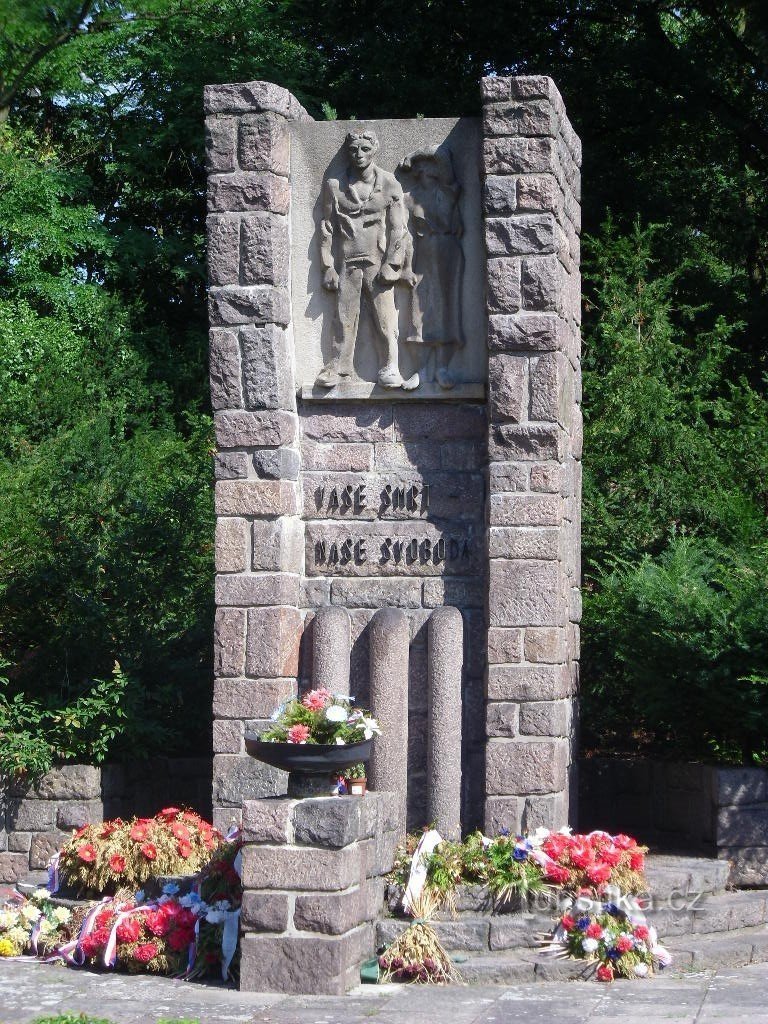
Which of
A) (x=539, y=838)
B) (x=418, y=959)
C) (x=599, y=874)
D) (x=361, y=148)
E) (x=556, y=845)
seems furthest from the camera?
(x=361, y=148)

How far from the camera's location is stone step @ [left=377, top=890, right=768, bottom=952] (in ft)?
20.7

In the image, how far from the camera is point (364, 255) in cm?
747

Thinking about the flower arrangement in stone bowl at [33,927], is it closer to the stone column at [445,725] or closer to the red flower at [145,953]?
the red flower at [145,953]

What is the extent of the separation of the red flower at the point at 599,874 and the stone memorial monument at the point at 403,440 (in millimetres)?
574

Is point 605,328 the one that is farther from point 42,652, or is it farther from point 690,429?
point 42,652

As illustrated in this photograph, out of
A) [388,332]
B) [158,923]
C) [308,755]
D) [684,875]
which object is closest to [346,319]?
[388,332]

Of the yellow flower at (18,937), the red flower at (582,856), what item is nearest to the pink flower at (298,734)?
the red flower at (582,856)

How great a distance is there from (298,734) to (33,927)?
1.72 m

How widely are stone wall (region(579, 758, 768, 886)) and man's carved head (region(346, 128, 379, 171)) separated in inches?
148

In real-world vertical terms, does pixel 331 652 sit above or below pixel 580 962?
above

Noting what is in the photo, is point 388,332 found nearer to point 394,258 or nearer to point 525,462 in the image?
point 394,258

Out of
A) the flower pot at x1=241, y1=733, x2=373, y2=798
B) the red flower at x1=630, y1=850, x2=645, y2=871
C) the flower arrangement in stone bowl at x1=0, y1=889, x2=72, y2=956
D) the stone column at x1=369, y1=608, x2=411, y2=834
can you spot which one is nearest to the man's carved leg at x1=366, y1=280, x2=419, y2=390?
the stone column at x1=369, y1=608, x2=411, y2=834

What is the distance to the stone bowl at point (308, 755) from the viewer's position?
5973 millimetres

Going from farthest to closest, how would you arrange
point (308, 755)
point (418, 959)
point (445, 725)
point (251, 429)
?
1. point (251, 429)
2. point (445, 725)
3. point (418, 959)
4. point (308, 755)
